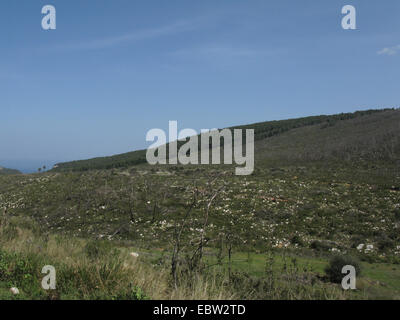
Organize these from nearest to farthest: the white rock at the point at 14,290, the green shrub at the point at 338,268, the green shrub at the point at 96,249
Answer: the white rock at the point at 14,290
the green shrub at the point at 96,249
the green shrub at the point at 338,268

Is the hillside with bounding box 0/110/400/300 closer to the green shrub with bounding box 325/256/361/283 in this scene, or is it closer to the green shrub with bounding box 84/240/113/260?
the green shrub with bounding box 84/240/113/260

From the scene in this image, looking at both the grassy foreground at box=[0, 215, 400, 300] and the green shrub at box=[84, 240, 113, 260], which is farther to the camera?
the green shrub at box=[84, 240, 113, 260]

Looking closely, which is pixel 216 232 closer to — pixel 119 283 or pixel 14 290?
pixel 119 283

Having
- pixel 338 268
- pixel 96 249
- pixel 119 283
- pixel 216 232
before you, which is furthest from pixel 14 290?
pixel 216 232

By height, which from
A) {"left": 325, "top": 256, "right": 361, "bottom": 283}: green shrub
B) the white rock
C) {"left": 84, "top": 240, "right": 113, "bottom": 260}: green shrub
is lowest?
{"left": 325, "top": 256, "right": 361, "bottom": 283}: green shrub

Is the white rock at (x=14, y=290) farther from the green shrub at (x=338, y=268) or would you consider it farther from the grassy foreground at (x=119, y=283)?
the green shrub at (x=338, y=268)

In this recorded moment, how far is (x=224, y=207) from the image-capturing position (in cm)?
1852

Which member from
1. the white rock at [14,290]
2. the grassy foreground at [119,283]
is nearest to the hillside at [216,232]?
the grassy foreground at [119,283]

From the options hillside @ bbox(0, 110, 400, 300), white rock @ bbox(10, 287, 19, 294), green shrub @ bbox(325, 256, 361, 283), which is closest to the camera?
white rock @ bbox(10, 287, 19, 294)

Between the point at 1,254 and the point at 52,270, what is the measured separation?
4.14 feet

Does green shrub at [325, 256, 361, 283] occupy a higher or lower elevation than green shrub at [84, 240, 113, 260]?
lower

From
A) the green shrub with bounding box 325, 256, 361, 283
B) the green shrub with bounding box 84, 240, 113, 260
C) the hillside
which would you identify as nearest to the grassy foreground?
the hillside

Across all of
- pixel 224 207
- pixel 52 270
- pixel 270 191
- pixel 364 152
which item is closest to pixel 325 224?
pixel 224 207
